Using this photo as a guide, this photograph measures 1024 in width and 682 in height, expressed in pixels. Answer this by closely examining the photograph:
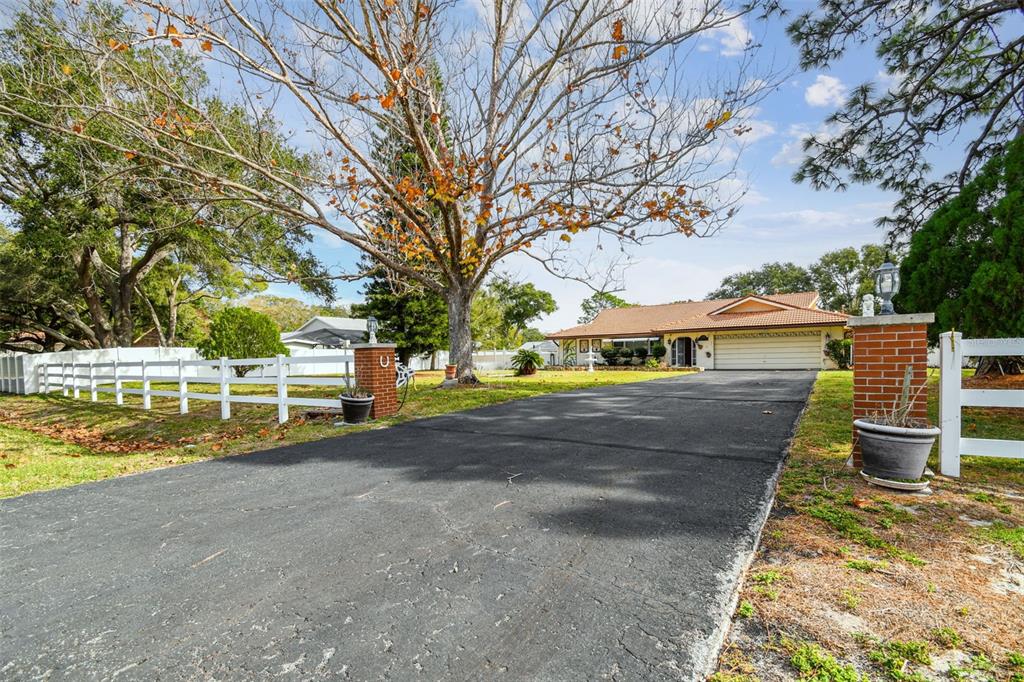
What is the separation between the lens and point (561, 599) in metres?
2.04

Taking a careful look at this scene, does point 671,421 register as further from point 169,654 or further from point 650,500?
point 169,654

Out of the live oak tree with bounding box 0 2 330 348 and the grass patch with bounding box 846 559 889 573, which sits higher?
the live oak tree with bounding box 0 2 330 348

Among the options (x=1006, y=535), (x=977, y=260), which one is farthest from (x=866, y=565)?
(x=977, y=260)

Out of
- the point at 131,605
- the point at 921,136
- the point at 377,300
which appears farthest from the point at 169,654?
the point at 377,300

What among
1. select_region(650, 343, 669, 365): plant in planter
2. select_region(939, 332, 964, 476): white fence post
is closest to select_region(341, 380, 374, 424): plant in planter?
select_region(939, 332, 964, 476): white fence post

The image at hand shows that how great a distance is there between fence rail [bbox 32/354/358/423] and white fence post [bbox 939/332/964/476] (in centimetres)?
592

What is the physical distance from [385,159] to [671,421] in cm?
884

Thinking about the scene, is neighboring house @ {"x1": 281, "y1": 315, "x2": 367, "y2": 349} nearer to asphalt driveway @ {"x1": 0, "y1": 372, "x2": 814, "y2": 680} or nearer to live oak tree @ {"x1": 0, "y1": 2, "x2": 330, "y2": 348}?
live oak tree @ {"x1": 0, "y1": 2, "x2": 330, "y2": 348}

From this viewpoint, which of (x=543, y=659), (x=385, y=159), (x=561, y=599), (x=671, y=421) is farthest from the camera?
(x=385, y=159)

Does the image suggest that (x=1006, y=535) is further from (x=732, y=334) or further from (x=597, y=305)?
(x=597, y=305)

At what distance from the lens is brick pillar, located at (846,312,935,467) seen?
3742mm

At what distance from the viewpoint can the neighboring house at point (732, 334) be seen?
20.9m

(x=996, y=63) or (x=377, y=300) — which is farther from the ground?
(x=996, y=63)

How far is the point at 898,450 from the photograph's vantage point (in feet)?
11.0
